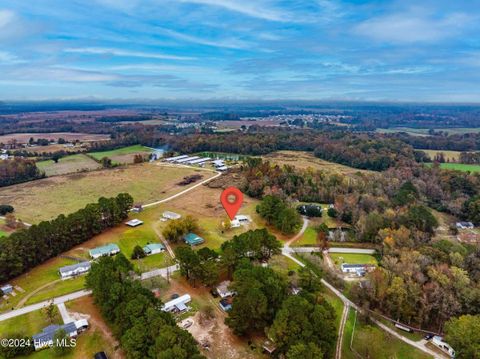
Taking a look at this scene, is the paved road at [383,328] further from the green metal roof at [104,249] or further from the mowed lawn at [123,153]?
the mowed lawn at [123,153]

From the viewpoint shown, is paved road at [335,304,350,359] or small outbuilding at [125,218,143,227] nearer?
paved road at [335,304,350,359]

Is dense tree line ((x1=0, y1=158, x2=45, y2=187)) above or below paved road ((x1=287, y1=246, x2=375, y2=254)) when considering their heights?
above

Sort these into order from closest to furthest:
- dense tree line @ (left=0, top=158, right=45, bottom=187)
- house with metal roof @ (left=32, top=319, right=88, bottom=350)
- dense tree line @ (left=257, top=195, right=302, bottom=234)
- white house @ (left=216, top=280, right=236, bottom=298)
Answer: house with metal roof @ (left=32, top=319, right=88, bottom=350) → white house @ (left=216, top=280, right=236, bottom=298) → dense tree line @ (left=257, top=195, right=302, bottom=234) → dense tree line @ (left=0, top=158, right=45, bottom=187)

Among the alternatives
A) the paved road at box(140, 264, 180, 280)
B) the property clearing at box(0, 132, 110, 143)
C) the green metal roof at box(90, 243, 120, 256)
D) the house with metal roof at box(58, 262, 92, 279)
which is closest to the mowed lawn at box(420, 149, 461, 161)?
the paved road at box(140, 264, 180, 280)

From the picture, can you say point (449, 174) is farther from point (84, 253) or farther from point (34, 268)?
point (34, 268)

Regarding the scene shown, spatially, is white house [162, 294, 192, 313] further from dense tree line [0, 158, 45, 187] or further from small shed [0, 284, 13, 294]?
dense tree line [0, 158, 45, 187]

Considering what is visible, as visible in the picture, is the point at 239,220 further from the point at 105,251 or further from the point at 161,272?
the point at 105,251

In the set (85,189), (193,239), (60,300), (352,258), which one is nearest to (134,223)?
(193,239)
